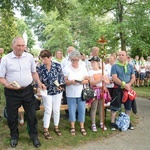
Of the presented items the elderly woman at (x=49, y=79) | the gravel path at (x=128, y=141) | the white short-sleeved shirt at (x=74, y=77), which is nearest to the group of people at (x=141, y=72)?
the gravel path at (x=128, y=141)

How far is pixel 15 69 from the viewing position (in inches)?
206

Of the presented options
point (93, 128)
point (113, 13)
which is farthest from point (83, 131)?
point (113, 13)

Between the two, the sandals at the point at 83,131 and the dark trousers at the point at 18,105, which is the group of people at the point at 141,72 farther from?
the dark trousers at the point at 18,105

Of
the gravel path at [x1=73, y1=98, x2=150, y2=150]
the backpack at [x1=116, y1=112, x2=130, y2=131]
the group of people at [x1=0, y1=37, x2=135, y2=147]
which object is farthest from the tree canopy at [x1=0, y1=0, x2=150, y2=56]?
the gravel path at [x1=73, y1=98, x2=150, y2=150]

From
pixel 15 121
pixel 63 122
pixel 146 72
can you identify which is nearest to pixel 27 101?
pixel 15 121

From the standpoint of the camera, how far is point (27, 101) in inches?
216

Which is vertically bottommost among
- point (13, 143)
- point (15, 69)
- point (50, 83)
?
point (13, 143)

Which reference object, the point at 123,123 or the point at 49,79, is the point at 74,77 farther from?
the point at 123,123

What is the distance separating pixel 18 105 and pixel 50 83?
863 millimetres

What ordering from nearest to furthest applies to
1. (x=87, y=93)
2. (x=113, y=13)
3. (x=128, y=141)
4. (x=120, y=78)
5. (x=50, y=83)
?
(x=50, y=83) < (x=128, y=141) < (x=87, y=93) < (x=120, y=78) < (x=113, y=13)

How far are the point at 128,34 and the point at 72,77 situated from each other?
1530 centimetres

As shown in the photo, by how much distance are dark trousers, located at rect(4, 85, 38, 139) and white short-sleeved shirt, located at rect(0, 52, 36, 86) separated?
8.6 inches

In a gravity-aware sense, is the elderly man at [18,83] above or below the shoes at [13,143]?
above

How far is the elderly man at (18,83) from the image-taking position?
5219mm
